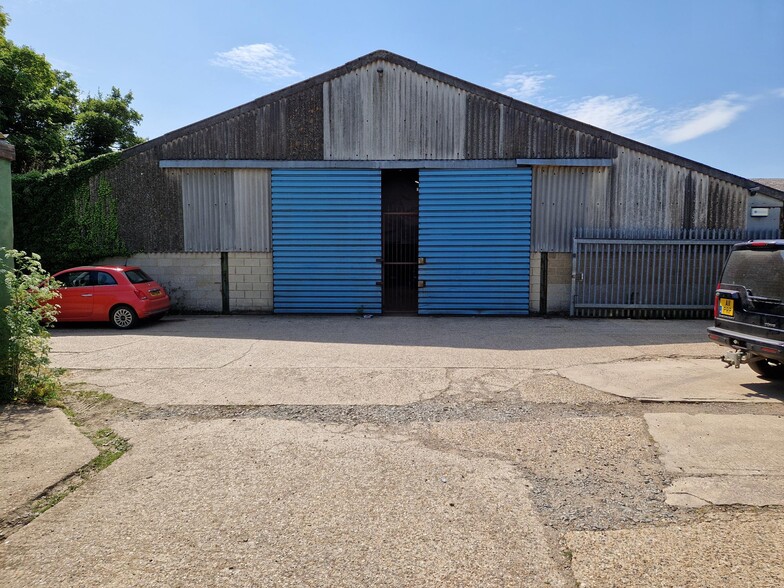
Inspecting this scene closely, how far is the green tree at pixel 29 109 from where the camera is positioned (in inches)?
779

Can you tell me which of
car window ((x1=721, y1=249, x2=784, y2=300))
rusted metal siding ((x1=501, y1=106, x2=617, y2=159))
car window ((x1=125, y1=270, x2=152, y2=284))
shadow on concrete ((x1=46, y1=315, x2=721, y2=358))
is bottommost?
shadow on concrete ((x1=46, y1=315, x2=721, y2=358))

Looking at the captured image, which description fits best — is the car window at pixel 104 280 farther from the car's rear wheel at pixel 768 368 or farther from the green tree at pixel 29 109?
the car's rear wheel at pixel 768 368

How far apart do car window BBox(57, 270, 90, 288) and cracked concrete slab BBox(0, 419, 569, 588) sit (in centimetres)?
887

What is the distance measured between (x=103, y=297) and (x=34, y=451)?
8127 millimetres

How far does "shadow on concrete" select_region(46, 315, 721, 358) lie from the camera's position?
389 inches

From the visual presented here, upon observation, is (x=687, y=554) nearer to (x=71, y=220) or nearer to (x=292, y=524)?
(x=292, y=524)

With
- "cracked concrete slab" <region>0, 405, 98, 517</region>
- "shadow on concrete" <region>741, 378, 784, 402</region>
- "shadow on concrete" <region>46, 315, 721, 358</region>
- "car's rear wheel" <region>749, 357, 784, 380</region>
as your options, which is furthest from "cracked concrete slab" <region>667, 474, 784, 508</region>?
"shadow on concrete" <region>46, 315, 721, 358</region>

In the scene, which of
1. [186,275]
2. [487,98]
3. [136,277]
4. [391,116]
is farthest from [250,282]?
[487,98]

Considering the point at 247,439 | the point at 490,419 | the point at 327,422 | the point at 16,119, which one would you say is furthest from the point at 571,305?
the point at 16,119

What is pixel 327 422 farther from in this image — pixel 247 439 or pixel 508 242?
→ pixel 508 242

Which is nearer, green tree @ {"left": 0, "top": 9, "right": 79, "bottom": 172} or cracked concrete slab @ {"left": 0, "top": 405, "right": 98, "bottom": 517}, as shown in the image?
cracked concrete slab @ {"left": 0, "top": 405, "right": 98, "bottom": 517}

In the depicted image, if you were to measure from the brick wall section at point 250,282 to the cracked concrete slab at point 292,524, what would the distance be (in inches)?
382

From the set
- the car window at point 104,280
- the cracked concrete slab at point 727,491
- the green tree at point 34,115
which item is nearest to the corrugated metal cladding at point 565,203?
the cracked concrete slab at point 727,491

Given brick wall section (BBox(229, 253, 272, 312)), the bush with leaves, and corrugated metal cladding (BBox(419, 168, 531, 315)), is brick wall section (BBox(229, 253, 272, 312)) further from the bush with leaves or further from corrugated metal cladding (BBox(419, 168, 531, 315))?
the bush with leaves
